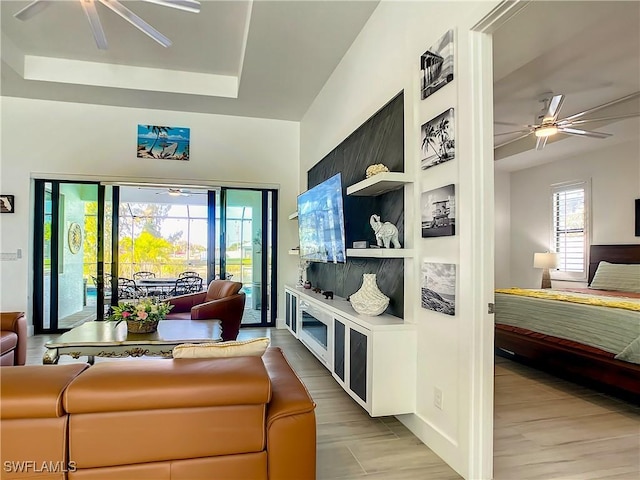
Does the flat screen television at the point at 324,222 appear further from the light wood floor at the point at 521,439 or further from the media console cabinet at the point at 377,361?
the light wood floor at the point at 521,439

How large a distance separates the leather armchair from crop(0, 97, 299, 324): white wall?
1.56m

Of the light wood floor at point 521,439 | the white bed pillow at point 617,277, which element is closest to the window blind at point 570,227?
the white bed pillow at point 617,277

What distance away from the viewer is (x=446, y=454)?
234 centimetres

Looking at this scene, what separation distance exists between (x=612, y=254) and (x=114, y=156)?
750cm

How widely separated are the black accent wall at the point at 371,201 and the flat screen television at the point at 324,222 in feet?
0.71

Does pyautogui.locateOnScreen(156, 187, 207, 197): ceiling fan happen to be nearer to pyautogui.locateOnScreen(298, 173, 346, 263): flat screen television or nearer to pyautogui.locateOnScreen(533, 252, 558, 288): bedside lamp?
pyautogui.locateOnScreen(298, 173, 346, 263): flat screen television

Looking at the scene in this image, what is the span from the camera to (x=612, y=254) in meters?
5.98

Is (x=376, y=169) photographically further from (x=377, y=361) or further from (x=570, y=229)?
(x=570, y=229)

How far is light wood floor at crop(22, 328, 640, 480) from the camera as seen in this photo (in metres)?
2.26

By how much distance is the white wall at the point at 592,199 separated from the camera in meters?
5.88

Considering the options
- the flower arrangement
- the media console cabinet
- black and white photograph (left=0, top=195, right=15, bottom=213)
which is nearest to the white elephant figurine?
the flower arrangement

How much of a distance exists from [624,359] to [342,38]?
380 centimetres

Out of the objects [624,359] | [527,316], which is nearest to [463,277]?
[624,359]

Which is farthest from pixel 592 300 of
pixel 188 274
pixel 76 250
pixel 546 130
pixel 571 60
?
pixel 76 250
